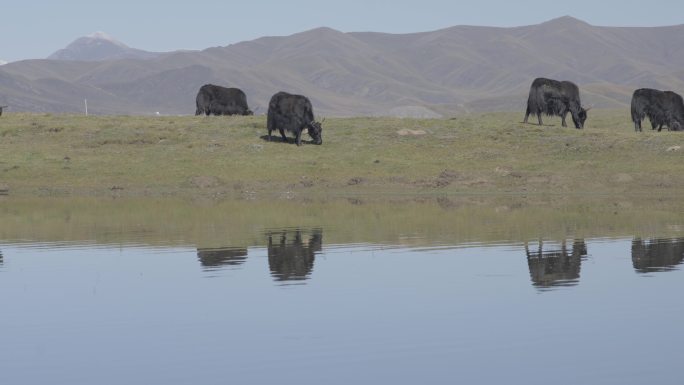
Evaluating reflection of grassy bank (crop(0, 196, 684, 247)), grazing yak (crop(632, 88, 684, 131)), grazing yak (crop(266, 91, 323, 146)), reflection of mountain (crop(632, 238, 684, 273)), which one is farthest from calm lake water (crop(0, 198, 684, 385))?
grazing yak (crop(632, 88, 684, 131))

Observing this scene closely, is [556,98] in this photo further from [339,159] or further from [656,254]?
[656,254]

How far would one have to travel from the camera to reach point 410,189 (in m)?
49.0

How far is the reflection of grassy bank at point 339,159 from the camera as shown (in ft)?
162

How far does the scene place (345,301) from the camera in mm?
20344

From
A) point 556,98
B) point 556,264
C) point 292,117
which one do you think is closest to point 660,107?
point 556,98

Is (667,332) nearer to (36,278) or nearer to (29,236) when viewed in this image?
(36,278)

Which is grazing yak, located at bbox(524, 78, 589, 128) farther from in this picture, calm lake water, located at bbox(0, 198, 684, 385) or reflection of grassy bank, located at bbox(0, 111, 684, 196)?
calm lake water, located at bbox(0, 198, 684, 385)

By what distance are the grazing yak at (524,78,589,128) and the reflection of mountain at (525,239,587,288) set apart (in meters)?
30.8

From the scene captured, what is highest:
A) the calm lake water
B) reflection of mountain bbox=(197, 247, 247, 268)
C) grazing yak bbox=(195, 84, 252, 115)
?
grazing yak bbox=(195, 84, 252, 115)

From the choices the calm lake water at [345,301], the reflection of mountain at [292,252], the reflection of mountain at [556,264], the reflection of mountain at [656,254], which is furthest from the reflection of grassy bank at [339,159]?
the reflection of mountain at [556,264]

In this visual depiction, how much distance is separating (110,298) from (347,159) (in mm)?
32963

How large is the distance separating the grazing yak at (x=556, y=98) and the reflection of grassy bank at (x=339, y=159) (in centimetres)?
182

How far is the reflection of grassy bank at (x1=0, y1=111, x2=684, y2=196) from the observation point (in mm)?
49469

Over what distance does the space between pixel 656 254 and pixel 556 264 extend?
274cm
